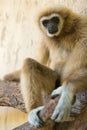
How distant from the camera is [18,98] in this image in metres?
5.37

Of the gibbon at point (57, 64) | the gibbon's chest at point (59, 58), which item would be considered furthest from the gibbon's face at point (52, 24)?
the gibbon's chest at point (59, 58)

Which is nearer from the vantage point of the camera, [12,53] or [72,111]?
[72,111]

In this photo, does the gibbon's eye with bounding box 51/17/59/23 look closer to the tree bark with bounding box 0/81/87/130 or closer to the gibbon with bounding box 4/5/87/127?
the gibbon with bounding box 4/5/87/127

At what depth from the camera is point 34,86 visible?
16.0ft

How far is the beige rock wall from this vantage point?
256 inches

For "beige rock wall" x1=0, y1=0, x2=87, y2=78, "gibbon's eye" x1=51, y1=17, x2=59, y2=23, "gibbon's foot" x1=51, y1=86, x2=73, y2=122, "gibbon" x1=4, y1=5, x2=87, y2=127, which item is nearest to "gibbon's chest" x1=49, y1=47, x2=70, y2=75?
"gibbon" x1=4, y1=5, x2=87, y2=127

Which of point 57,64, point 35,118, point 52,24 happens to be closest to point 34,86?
point 35,118

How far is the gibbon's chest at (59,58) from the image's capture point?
5.36m

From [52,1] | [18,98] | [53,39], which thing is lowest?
[18,98]

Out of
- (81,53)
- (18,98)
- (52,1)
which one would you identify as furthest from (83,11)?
(18,98)

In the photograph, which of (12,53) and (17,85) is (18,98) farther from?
(12,53)

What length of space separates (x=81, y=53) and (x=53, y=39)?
0.58 meters

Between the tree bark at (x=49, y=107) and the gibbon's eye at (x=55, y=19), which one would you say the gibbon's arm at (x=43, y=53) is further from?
the tree bark at (x=49, y=107)

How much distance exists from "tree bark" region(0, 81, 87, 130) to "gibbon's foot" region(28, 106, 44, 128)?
0.05 metres
